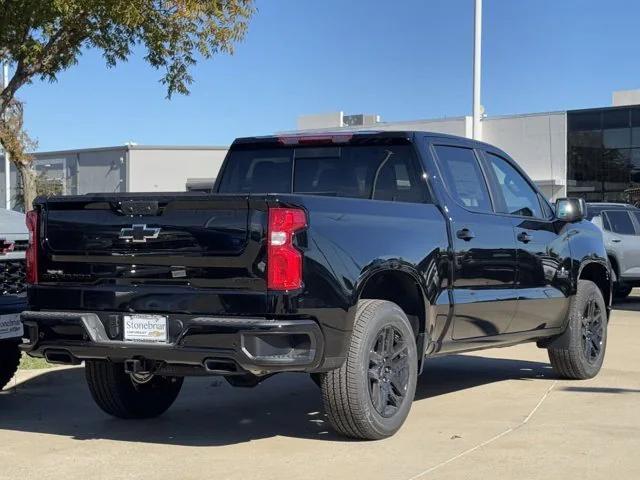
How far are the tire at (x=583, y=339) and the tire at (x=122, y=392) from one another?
3505mm

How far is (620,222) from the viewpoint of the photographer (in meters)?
17.5

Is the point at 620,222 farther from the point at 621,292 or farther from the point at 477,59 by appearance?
the point at 477,59

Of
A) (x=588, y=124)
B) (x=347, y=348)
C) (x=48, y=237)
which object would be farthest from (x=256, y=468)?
(x=588, y=124)

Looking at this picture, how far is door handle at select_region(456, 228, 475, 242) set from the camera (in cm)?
682

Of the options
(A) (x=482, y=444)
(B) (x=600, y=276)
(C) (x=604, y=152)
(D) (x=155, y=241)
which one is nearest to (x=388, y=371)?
(A) (x=482, y=444)

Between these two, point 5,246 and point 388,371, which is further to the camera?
point 5,246

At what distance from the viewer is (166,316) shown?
5617 millimetres

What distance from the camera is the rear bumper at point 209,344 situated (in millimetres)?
5359

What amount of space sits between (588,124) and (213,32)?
28.0m

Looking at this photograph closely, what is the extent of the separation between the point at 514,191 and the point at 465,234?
1318mm

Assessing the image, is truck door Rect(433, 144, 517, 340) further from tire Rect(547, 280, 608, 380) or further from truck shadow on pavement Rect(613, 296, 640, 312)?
truck shadow on pavement Rect(613, 296, 640, 312)

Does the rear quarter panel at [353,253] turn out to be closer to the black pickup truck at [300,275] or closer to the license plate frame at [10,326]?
the black pickup truck at [300,275]

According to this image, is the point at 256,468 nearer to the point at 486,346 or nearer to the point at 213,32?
the point at 486,346

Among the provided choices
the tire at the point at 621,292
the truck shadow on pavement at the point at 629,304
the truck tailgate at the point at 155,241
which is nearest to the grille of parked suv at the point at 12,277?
the truck tailgate at the point at 155,241
